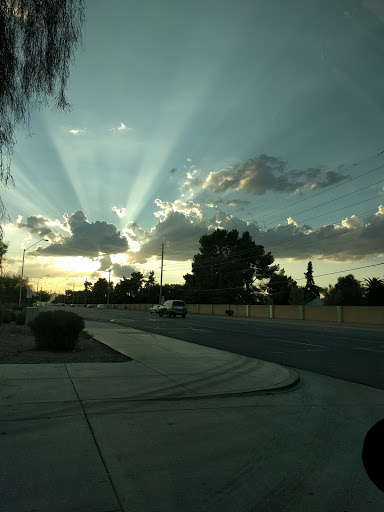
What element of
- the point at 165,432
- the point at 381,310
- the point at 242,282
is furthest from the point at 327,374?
the point at 242,282

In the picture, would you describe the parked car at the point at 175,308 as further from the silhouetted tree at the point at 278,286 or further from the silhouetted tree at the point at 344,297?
the silhouetted tree at the point at 278,286

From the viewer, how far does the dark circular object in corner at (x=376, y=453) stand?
265 cm

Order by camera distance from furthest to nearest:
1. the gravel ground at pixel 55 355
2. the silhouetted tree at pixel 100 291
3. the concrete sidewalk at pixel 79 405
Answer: the silhouetted tree at pixel 100 291 → the gravel ground at pixel 55 355 → the concrete sidewalk at pixel 79 405

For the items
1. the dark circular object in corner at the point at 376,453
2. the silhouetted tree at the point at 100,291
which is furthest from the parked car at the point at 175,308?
the silhouetted tree at the point at 100,291

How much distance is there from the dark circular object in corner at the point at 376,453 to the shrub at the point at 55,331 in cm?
1075

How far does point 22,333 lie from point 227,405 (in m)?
14.6

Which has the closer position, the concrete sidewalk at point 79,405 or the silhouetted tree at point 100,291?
the concrete sidewalk at point 79,405

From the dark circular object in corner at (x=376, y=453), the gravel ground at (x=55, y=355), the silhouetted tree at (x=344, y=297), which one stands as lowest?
the gravel ground at (x=55, y=355)

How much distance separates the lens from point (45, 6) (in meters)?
6.05

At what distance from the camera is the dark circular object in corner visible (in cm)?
265

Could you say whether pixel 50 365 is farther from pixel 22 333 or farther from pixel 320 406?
pixel 22 333

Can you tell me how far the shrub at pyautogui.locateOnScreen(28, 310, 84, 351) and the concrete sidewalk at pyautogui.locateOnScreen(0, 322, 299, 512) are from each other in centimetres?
178

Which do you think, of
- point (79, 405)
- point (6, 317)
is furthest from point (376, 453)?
point (6, 317)

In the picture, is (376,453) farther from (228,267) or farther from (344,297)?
(228,267)
